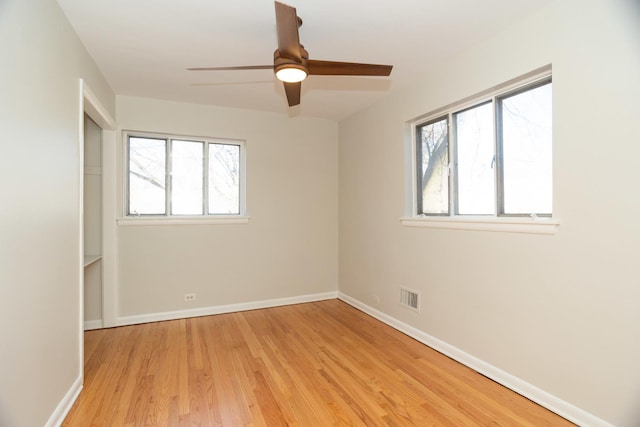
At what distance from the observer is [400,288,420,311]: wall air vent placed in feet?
10.0

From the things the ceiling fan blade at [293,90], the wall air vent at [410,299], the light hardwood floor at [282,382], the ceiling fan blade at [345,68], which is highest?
the ceiling fan blade at [345,68]

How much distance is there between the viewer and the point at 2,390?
133cm

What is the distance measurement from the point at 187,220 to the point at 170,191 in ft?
1.36

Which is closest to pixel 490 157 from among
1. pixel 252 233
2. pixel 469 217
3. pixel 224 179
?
pixel 469 217

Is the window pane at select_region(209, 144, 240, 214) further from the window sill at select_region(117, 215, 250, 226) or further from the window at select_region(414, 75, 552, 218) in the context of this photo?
the window at select_region(414, 75, 552, 218)

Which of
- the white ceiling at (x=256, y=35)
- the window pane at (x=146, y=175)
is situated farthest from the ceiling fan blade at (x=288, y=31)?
the window pane at (x=146, y=175)

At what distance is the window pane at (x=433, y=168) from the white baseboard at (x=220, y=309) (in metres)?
1.98

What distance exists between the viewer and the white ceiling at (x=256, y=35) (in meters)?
1.97

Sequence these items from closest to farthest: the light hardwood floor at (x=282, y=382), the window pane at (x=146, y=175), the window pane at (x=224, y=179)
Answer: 1. the light hardwood floor at (x=282, y=382)
2. the window pane at (x=146, y=175)
3. the window pane at (x=224, y=179)

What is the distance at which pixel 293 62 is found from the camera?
1.80 meters

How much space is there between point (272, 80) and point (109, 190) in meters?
2.12

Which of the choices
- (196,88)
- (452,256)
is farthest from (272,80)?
(452,256)

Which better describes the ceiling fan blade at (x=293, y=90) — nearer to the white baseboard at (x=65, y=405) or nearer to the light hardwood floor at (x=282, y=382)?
the light hardwood floor at (x=282, y=382)

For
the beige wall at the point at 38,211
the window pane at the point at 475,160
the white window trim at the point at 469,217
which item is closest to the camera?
the beige wall at the point at 38,211
